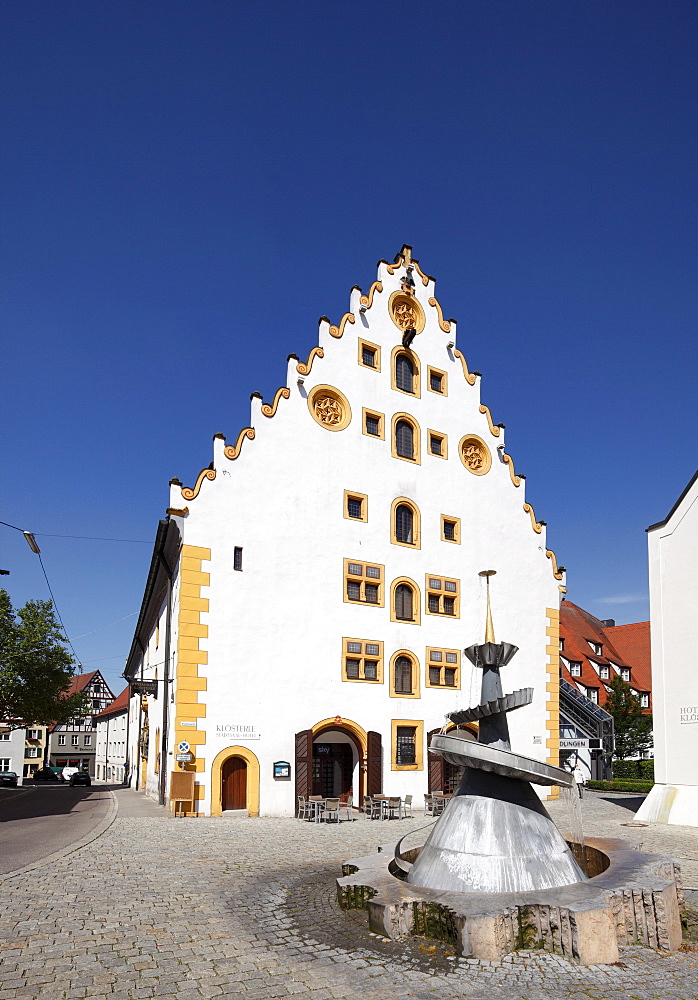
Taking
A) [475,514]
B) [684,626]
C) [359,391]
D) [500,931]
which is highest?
[359,391]

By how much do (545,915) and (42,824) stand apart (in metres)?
19.6

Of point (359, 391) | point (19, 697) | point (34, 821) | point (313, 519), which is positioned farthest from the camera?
point (19, 697)

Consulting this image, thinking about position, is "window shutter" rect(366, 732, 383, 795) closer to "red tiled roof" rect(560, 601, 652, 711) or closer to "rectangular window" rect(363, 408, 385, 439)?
"rectangular window" rect(363, 408, 385, 439)

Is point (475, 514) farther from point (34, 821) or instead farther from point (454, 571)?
point (34, 821)

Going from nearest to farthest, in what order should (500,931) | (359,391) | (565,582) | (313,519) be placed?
1. (500,931)
2. (313,519)
3. (359,391)
4. (565,582)

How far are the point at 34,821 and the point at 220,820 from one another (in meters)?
6.11

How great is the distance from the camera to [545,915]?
29.6ft

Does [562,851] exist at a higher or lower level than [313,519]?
lower

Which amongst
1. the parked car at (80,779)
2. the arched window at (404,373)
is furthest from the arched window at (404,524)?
the parked car at (80,779)

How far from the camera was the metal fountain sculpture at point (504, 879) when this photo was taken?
29.2 feet

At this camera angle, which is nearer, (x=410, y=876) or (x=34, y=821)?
(x=410, y=876)

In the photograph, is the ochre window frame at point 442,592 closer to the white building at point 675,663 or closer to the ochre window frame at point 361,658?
the ochre window frame at point 361,658

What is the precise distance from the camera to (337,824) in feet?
78.5

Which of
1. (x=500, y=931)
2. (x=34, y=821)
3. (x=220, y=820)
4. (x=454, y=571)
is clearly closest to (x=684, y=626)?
(x=454, y=571)
